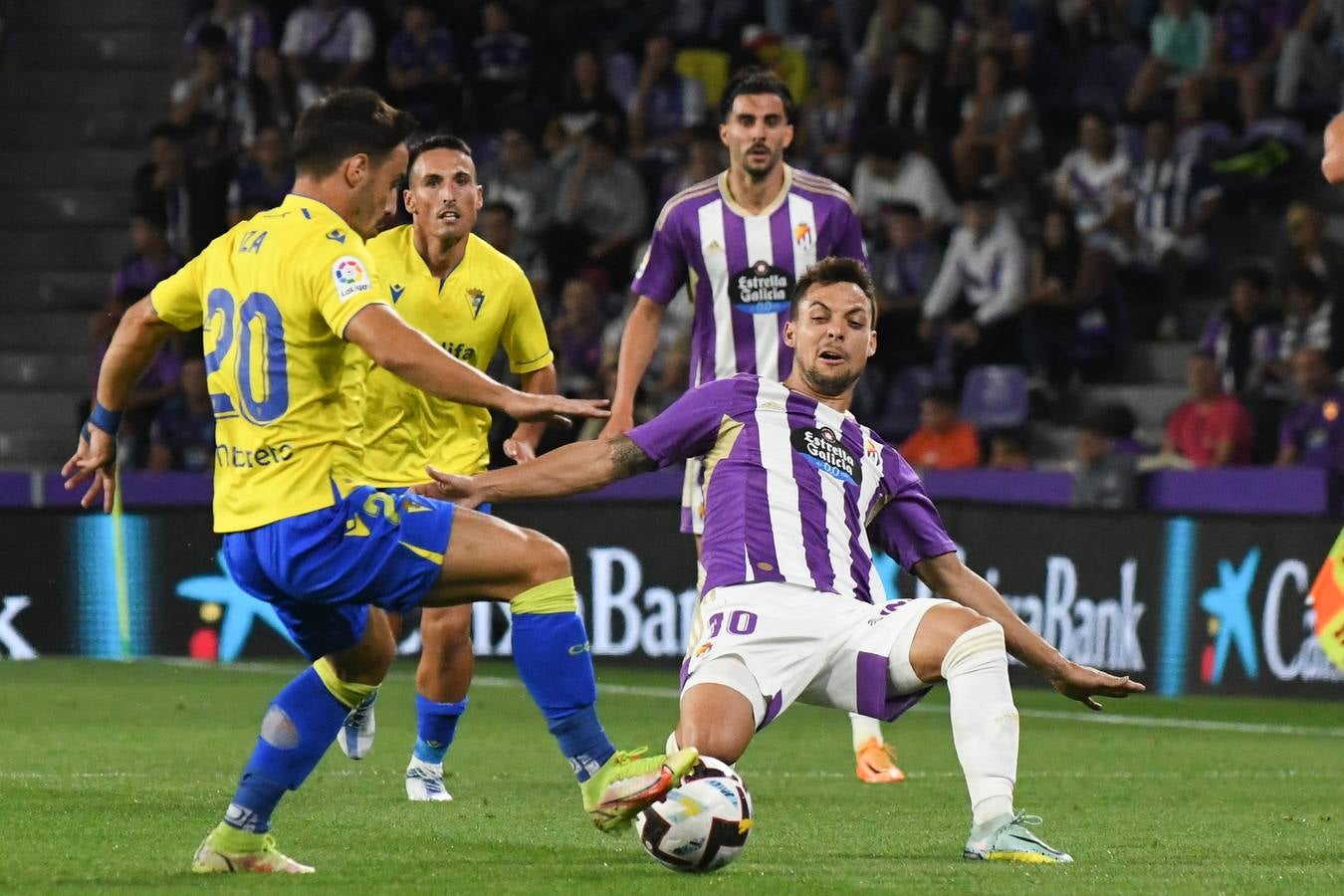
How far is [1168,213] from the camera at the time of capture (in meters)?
15.4

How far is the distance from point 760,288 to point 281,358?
316cm

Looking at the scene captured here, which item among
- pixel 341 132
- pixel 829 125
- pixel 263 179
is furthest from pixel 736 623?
pixel 263 179

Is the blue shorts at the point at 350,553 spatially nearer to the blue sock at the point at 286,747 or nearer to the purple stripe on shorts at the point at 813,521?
the blue sock at the point at 286,747

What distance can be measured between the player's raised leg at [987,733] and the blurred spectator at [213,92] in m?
13.6

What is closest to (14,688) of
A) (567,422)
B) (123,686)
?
(123,686)

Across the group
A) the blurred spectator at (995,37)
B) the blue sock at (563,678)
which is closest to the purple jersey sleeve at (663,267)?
the blue sock at (563,678)

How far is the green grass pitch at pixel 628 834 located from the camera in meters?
5.41

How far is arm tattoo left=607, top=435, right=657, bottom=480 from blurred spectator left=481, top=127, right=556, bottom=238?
11089mm

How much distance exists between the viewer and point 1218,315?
1439 centimetres

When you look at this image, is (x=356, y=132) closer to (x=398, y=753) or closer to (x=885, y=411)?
(x=398, y=753)

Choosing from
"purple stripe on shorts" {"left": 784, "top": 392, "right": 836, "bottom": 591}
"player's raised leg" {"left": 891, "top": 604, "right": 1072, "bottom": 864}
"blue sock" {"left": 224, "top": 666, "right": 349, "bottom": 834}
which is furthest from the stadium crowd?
"blue sock" {"left": 224, "top": 666, "right": 349, "bottom": 834}

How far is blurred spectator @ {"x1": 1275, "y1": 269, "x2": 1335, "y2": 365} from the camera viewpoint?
1379cm

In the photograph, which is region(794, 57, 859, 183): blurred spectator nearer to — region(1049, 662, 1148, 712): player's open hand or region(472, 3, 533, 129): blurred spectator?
region(472, 3, 533, 129): blurred spectator

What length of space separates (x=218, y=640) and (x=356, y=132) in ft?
27.2
